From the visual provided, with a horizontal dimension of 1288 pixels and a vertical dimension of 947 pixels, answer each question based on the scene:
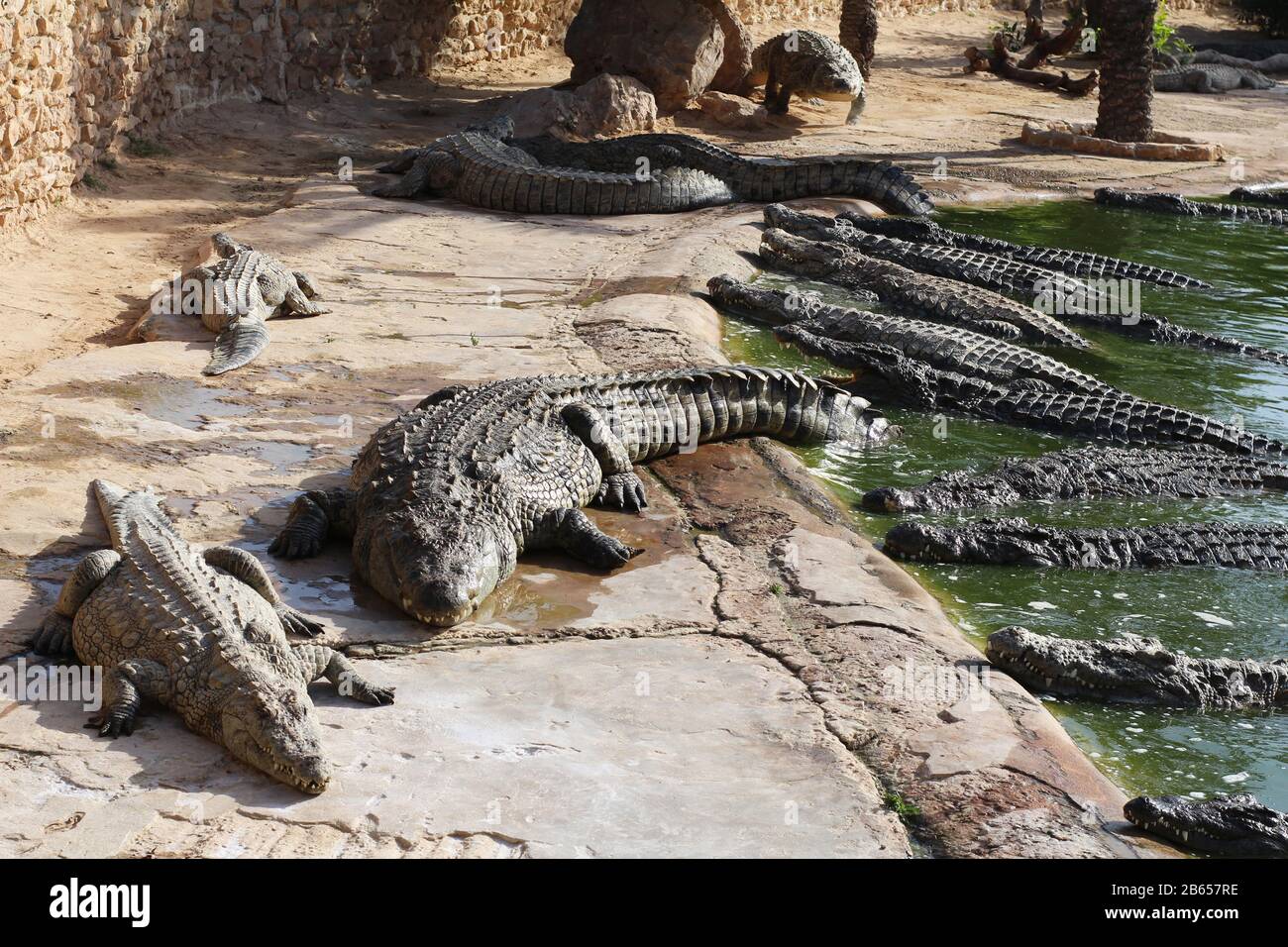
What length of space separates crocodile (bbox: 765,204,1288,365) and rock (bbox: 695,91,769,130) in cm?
415

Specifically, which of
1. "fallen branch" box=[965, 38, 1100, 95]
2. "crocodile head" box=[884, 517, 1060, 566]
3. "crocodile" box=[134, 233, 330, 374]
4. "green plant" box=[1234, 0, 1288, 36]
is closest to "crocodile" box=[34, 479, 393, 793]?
"crocodile head" box=[884, 517, 1060, 566]

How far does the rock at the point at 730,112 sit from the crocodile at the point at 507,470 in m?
9.22

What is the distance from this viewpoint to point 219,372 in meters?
7.00

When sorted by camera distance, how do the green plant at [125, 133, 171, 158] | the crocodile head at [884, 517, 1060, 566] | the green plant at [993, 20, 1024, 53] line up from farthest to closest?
the green plant at [993, 20, 1024, 53] → the green plant at [125, 133, 171, 158] → the crocodile head at [884, 517, 1060, 566]

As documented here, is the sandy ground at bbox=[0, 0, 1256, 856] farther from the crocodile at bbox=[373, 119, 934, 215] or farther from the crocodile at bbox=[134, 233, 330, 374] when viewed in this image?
the crocodile at bbox=[373, 119, 934, 215]

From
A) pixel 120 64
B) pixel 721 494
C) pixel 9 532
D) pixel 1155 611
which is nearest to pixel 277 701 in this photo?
pixel 9 532

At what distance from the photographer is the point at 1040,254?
1147 centimetres

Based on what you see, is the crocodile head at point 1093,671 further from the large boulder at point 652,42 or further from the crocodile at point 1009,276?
the large boulder at point 652,42

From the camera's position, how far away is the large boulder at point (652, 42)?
1512 centimetres

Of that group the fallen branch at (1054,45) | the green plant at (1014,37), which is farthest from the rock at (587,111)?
the green plant at (1014,37)

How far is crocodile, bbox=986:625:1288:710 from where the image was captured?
15.8ft
